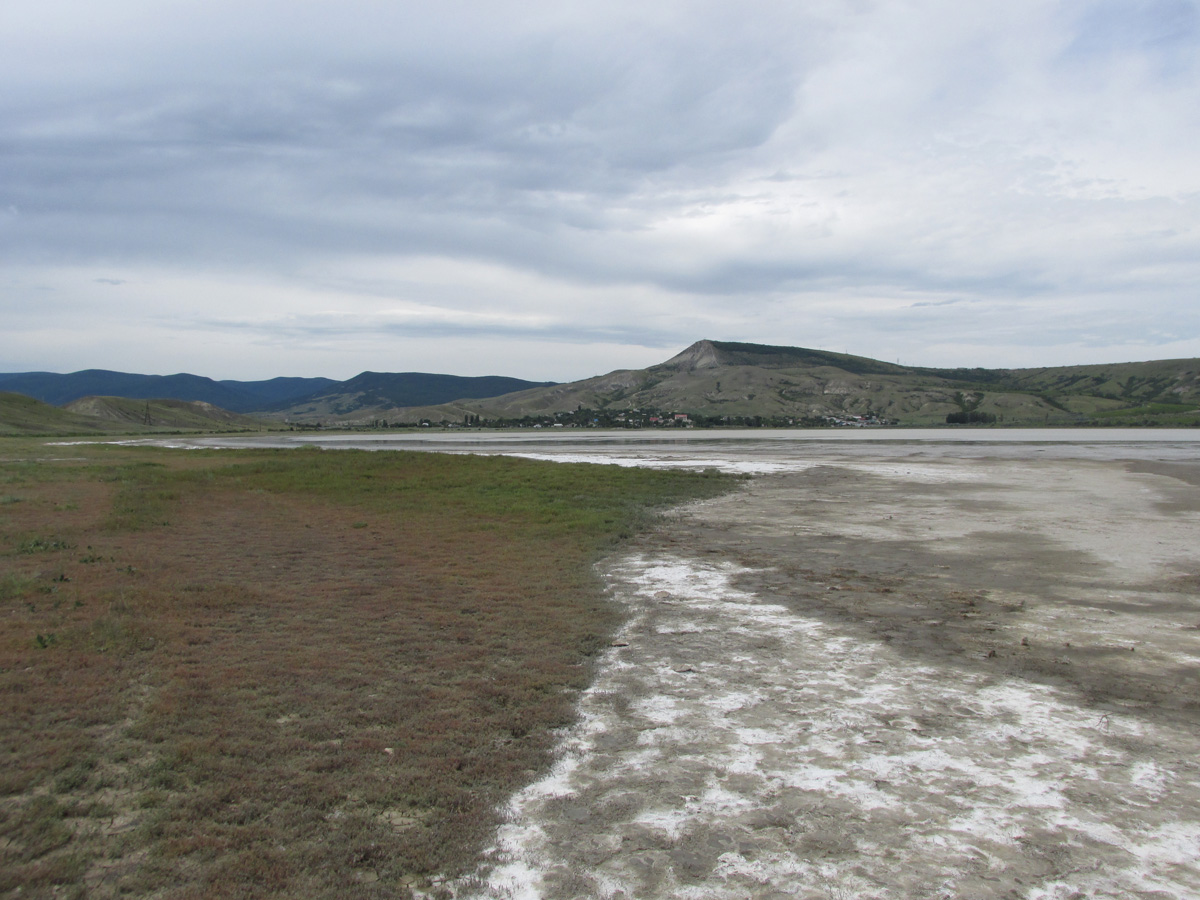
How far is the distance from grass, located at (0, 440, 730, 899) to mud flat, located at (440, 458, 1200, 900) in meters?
0.69

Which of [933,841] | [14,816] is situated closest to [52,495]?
[14,816]

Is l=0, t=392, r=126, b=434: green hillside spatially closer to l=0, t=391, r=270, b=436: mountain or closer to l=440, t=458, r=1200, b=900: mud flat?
l=0, t=391, r=270, b=436: mountain

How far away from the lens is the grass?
A: 489 cm

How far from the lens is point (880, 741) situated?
6.87 m

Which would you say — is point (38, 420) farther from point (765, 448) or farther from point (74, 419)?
point (765, 448)

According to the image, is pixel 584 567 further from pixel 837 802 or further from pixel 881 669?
pixel 837 802

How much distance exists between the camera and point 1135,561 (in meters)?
16.0

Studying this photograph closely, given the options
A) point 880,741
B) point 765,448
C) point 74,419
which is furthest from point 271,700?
point 74,419

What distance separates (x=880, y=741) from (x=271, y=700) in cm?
604

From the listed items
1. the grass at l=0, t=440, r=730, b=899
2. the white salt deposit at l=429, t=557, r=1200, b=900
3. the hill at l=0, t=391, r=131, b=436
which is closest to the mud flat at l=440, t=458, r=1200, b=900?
the white salt deposit at l=429, t=557, r=1200, b=900

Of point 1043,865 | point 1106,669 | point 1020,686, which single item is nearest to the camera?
point 1043,865

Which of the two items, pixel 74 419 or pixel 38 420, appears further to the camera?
pixel 74 419


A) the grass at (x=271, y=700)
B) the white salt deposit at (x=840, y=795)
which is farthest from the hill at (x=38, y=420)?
the white salt deposit at (x=840, y=795)

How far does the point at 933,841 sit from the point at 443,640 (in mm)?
6355
